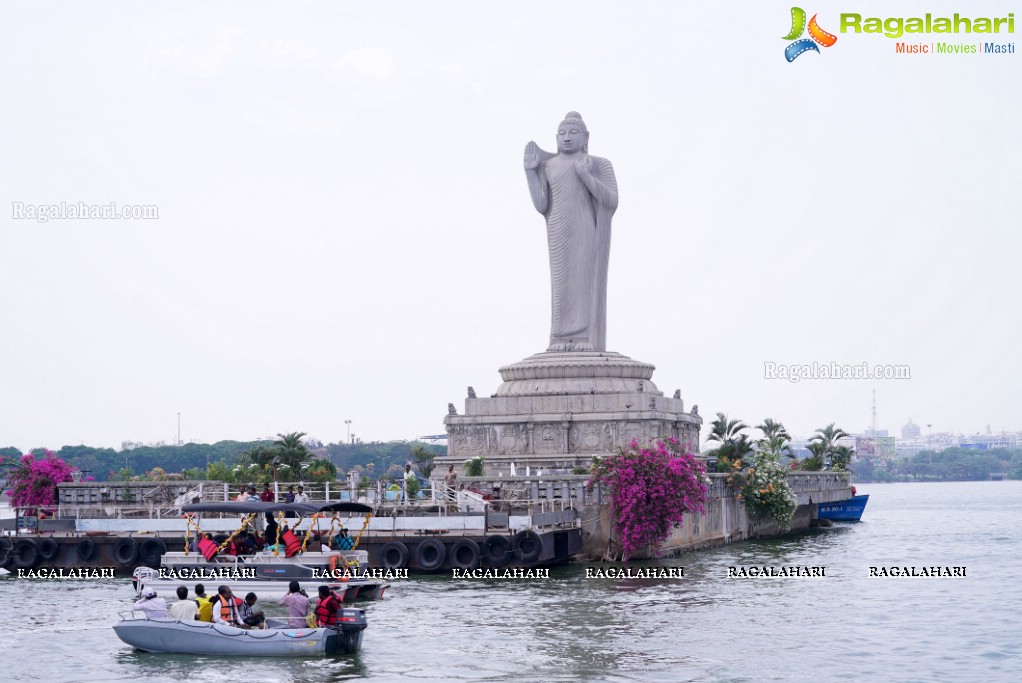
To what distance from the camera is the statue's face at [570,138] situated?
219 feet

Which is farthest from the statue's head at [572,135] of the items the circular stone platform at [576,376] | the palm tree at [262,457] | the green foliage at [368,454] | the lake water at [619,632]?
the green foliage at [368,454]

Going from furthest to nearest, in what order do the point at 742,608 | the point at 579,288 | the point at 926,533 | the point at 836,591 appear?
the point at 926,533 < the point at 579,288 < the point at 836,591 < the point at 742,608

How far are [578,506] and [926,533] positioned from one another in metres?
28.7

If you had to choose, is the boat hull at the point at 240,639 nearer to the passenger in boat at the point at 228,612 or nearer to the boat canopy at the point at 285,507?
the passenger in boat at the point at 228,612

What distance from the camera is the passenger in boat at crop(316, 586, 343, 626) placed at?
31016mm

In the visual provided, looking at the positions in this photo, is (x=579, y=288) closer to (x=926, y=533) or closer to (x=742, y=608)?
(x=926, y=533)

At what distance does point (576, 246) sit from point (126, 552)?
2680 centimetres

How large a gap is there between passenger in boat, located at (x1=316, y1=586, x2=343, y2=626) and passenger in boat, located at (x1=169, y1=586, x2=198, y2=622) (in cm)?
256

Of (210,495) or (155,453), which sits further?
(155,453)

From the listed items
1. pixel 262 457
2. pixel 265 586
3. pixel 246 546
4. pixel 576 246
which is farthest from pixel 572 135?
pixel 265 586

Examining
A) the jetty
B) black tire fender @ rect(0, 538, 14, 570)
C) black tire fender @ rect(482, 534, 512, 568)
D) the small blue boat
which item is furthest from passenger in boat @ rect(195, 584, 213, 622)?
the small blue boat

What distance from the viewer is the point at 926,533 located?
7138 centimetres

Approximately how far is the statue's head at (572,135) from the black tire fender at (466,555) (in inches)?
1052

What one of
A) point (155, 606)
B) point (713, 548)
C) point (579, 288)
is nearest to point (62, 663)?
point (155, 606)
